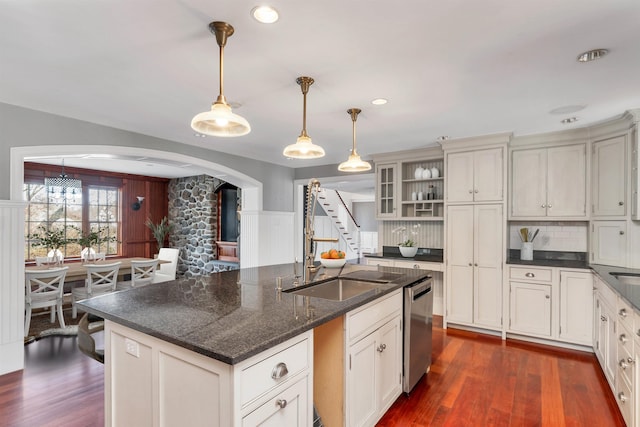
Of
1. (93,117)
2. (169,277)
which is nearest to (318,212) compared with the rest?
(169,277)

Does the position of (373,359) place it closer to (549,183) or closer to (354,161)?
(354,161)

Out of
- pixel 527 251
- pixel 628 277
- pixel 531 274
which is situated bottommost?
pixel 531 274

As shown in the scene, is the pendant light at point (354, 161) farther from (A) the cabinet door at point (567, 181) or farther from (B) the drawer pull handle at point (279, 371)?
(A) the cabinet door at point (567, 181)

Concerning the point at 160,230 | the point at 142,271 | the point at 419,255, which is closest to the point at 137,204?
the point at 160,230

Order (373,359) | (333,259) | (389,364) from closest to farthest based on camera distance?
(373,359)
(389,364)
(333,259)

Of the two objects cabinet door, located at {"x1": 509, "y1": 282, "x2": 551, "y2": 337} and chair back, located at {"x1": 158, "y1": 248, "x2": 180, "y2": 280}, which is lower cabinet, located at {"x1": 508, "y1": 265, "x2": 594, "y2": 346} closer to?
cabinet door, located at {"x1": 509, "y1": 282, "x2": 551, "y2": 337}

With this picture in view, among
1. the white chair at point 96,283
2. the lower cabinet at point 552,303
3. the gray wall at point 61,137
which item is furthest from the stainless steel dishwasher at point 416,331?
the white chair at point 96,283

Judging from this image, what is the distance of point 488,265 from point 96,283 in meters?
5.15

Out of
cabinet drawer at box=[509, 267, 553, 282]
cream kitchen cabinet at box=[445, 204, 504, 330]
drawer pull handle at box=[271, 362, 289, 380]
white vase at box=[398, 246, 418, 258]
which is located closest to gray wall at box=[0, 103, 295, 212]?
white vase at box=[398, 246, 418, 258]

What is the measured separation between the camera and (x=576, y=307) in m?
3.58

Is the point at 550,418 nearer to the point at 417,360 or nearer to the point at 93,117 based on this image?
the point at 417,360

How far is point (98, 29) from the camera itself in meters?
1.86

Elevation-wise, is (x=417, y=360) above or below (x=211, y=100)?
below

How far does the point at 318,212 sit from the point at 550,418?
24.7ft
